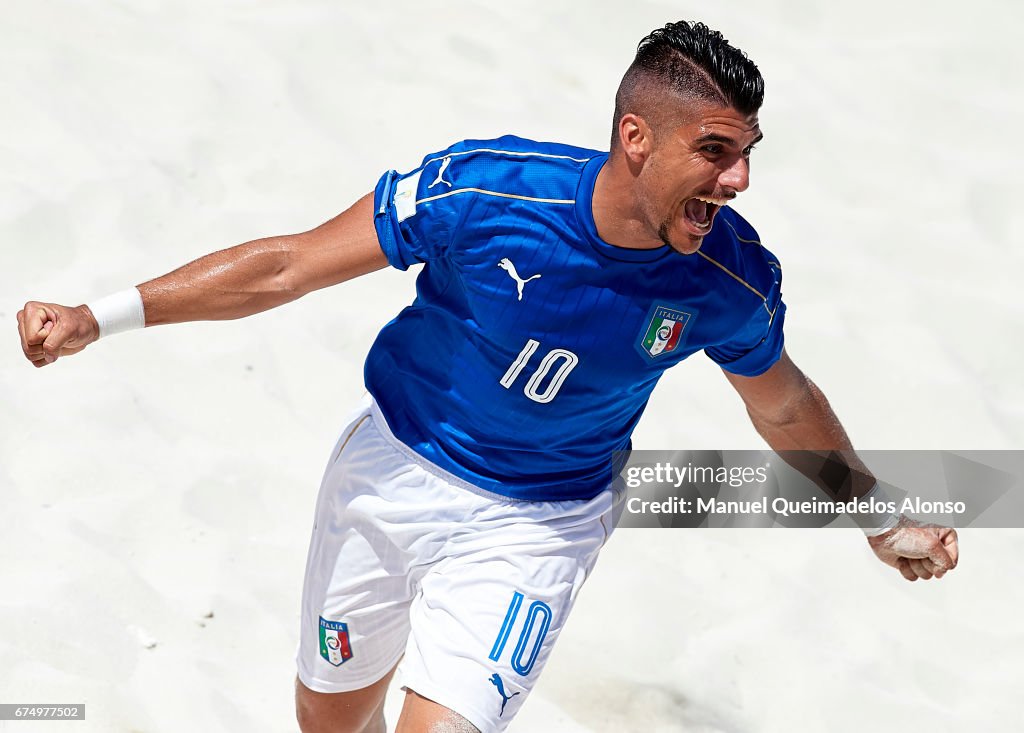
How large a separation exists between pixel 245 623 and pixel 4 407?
1.19m

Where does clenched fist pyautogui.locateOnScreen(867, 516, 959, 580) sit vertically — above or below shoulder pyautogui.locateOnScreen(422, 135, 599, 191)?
below

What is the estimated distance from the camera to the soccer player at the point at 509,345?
2996 mm

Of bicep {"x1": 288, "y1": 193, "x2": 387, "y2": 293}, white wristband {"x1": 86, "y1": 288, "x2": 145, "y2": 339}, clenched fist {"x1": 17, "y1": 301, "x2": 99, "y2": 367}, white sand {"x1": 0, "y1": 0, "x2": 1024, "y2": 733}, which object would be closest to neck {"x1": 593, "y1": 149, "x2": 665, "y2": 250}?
bicep {"x1": 288, "y1": 193, "x2": 387, "y2": 293}

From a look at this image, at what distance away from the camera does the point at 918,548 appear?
11.5ft

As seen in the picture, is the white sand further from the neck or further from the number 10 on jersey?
the neck

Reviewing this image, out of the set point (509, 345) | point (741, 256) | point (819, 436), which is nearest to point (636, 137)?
point (741, 256)

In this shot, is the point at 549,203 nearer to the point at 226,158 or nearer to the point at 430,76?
the point at 226,158

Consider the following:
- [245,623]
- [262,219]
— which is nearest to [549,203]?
[245,623]

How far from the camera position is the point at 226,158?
6031 millimetres

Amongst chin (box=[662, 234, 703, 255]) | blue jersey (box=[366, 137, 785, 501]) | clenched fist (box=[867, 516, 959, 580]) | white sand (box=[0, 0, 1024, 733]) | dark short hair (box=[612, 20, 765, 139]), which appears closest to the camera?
dark short hair (box=[612, 20, 765, 139])

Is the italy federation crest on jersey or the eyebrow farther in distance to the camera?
the italy federation crest on jersey

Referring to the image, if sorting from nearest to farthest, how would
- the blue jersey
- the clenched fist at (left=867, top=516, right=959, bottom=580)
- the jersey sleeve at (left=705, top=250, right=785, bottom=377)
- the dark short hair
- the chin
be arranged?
the dark short hair, the chin, the blue jersey, the jersey sleeve at (left=705, top=250, right=785, bottom=377), the clenched fist at (left=867, top=516, right=959, bottom=580)

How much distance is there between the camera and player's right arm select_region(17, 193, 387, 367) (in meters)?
3.13

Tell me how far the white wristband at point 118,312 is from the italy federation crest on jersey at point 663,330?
1.14 meters
